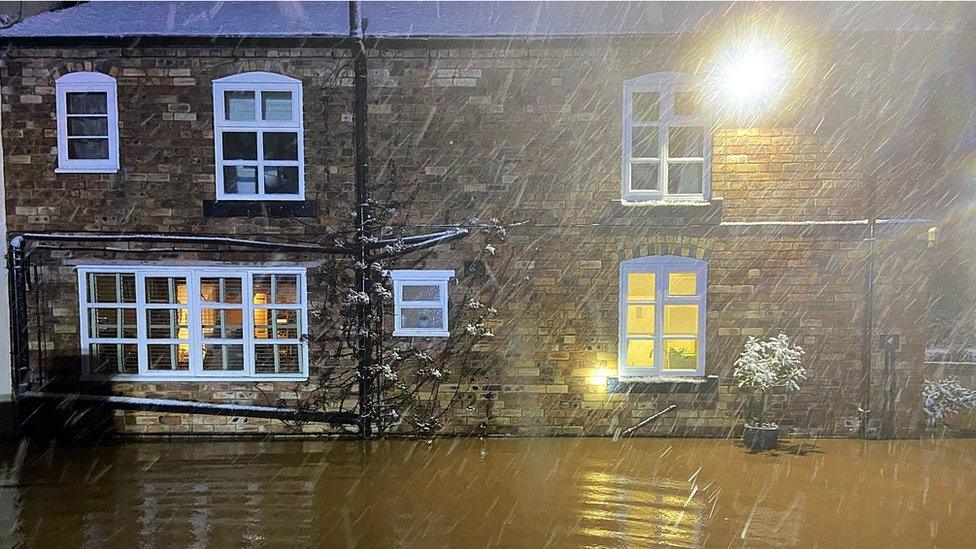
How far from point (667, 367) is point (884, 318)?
3073mm

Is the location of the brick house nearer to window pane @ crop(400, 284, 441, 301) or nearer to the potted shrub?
window pane @ crop(400, 284, 441, 301)

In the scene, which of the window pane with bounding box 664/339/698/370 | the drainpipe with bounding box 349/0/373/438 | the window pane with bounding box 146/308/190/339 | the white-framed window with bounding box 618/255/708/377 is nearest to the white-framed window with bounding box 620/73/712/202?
the white-framed window with bounding box 618/255/708/377

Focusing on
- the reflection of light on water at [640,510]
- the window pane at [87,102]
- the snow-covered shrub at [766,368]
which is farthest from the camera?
the window pane at [87,102]

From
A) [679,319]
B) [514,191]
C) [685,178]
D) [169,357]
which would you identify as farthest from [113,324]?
[685,178]

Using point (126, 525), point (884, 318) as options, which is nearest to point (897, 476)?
point (884, 318)

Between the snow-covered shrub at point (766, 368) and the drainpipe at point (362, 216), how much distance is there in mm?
5132

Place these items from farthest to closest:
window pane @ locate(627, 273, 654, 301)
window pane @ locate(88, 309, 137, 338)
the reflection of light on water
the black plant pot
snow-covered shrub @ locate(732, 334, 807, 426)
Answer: window pane @ locate(627, 273, 654, 301) → window pane @ locate(88, 309, 137, 338) → the black plant pot → snow-covered shrub @ locate(732, 334, 807, 426) → the reflection of light on water

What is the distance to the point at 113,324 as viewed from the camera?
316 inches

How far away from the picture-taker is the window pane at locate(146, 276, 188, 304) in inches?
314

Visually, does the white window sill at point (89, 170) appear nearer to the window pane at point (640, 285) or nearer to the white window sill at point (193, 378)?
the white window sill at point (193, 378)

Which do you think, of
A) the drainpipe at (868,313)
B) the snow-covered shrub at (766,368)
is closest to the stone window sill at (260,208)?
the snow-covered shrub at (766,368)

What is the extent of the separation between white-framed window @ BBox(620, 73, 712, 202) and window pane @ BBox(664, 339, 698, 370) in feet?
6.91

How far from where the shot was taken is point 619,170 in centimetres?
785

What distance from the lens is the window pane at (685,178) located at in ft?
26.4
